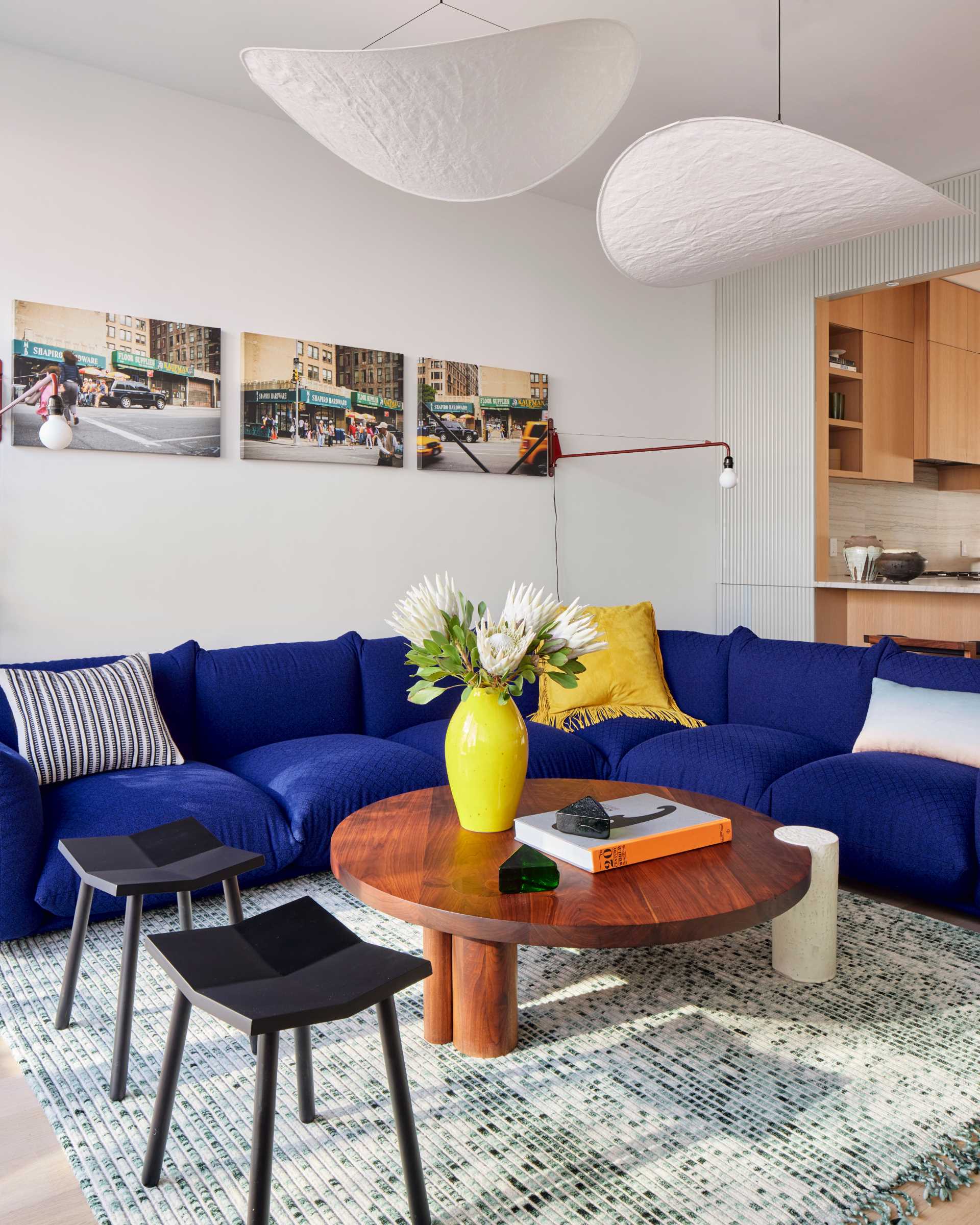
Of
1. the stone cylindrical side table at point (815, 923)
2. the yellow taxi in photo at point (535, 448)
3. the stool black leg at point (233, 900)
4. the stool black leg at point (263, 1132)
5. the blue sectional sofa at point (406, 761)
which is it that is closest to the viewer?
the stool black leg at point (263, 1132)

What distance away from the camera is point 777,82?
3537 millimetres

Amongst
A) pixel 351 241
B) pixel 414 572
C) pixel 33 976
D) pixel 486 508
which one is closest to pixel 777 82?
pixel 351 241

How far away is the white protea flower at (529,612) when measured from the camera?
2.04 metres

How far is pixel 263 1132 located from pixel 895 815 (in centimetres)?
207

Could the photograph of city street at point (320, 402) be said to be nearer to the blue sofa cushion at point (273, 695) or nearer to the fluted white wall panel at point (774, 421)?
the blue sofa cushion at point (273, 695)

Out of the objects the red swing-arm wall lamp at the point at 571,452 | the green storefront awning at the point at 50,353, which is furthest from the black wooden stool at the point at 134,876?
the red swing-arm wall lamp at the point at 571,452

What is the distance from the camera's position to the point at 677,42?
3.33 m

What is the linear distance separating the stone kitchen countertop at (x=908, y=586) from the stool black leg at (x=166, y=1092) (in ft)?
13.6

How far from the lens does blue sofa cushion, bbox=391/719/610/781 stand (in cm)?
332

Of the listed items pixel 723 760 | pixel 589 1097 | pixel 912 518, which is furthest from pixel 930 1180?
pixel 912 518

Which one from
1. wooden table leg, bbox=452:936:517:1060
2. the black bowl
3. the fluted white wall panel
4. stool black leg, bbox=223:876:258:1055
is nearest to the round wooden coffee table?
wooden table leg, bbox=452:936:517:1060

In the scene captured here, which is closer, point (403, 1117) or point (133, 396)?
point (403, 1117)

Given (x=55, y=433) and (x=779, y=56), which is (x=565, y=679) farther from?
(x=779, y=56)

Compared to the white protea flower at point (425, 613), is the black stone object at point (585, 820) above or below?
below
